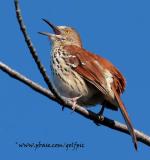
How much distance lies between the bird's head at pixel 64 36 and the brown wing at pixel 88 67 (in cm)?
64

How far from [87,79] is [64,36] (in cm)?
153

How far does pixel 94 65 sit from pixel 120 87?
1.64ft

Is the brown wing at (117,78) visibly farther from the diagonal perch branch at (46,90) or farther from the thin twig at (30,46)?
the thin twig at (30,46)

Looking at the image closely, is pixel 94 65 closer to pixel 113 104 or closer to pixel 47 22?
pixel 113 104

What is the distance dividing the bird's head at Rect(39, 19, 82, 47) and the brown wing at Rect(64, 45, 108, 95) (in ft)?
2.10

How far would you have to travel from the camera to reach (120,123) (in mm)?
5137

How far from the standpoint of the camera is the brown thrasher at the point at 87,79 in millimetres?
6156

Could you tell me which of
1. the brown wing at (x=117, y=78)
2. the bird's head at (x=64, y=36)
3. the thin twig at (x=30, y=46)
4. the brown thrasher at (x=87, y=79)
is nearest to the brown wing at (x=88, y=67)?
the brown thrasher at (x=87, y=79)

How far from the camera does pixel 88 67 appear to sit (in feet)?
21.0

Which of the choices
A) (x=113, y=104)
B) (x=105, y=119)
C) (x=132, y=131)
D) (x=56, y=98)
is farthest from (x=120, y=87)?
(x=56, y=98)

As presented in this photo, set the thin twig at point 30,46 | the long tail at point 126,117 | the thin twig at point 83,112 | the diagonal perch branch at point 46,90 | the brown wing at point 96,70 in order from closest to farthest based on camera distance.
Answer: the thin twig at point 30,46 → the diagonal perch branch at point 46,90 → the thin twig at point 83,112 → the long tail at point 126,117 → the brown wing at point 96,70

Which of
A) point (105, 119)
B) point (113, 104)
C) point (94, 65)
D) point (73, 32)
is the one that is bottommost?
point (105, 119)

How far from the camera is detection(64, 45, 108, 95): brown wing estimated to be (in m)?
6.16

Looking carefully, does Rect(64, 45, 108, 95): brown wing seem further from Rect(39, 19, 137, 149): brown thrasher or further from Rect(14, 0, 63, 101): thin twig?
Rect(14, 0, 63, 101): thin twig
